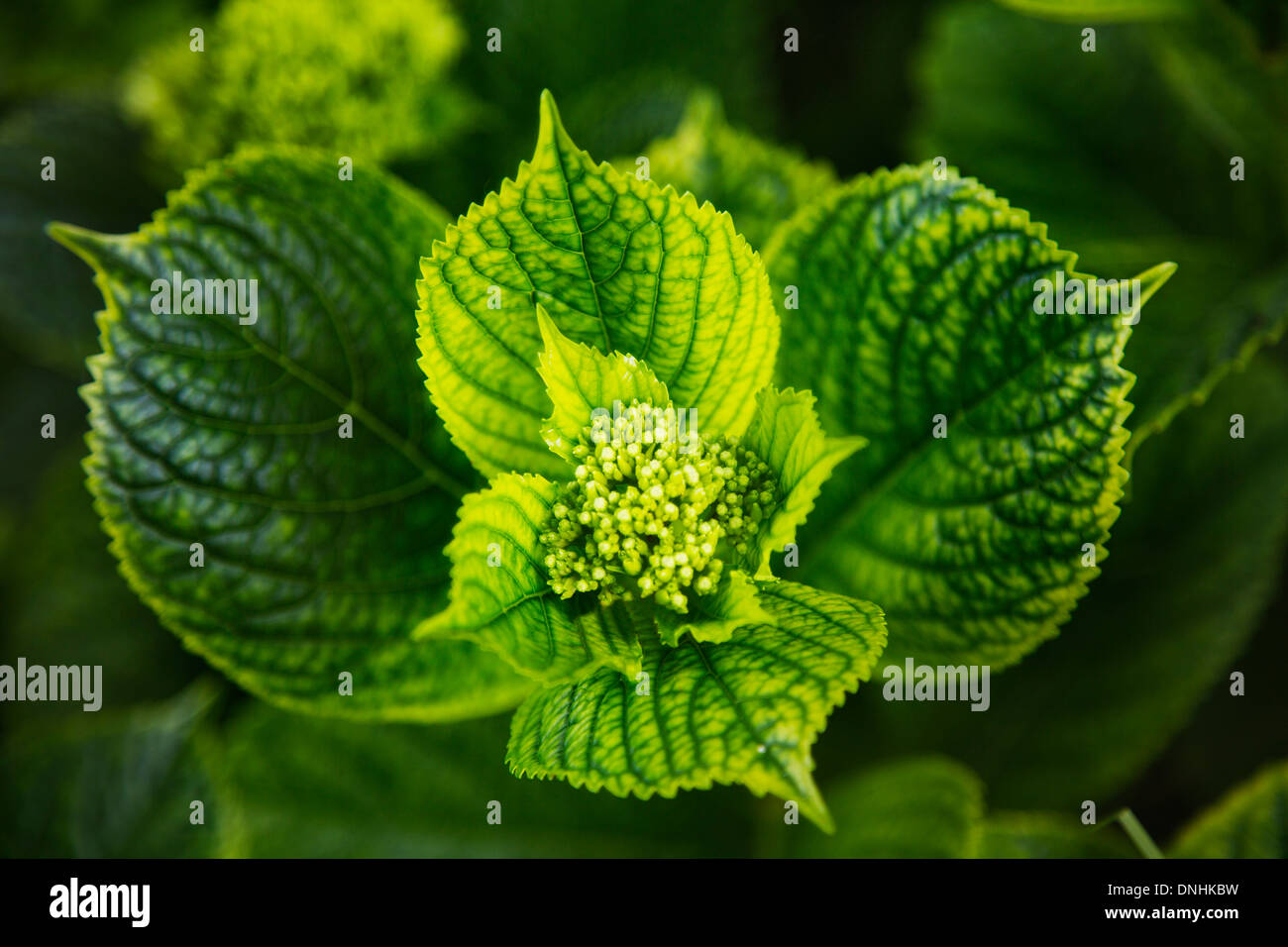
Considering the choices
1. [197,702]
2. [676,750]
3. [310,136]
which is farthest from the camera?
[310,136]

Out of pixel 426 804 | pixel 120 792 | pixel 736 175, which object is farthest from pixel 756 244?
pixel 120 792

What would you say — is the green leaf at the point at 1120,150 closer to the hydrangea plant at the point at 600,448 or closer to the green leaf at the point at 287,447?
the hydrangea plant at the point at 600,448

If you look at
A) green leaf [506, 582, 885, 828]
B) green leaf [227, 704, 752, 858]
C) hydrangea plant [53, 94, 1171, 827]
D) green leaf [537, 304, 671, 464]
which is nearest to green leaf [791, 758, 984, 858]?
green leaf [227, 704, 752, 858]

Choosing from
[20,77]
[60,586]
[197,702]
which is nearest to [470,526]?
[197,702]

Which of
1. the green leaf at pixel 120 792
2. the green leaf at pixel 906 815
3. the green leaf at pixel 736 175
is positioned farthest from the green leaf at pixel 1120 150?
the green leaf at pixel 120 792

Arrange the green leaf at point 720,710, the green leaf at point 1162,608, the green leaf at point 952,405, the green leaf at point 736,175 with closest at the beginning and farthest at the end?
the green leaf at point 720,710 → the green leaf at point 952,405 → the green leaf at point 736,175 → the green leaf at point 1162,608

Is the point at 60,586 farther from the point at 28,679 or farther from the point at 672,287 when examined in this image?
the point at 672,287

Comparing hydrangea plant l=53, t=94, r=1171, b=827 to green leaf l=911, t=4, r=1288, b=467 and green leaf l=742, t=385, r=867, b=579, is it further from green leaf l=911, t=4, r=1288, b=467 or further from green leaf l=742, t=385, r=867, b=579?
green leaf l=911, t=4, r=1288, b=467
